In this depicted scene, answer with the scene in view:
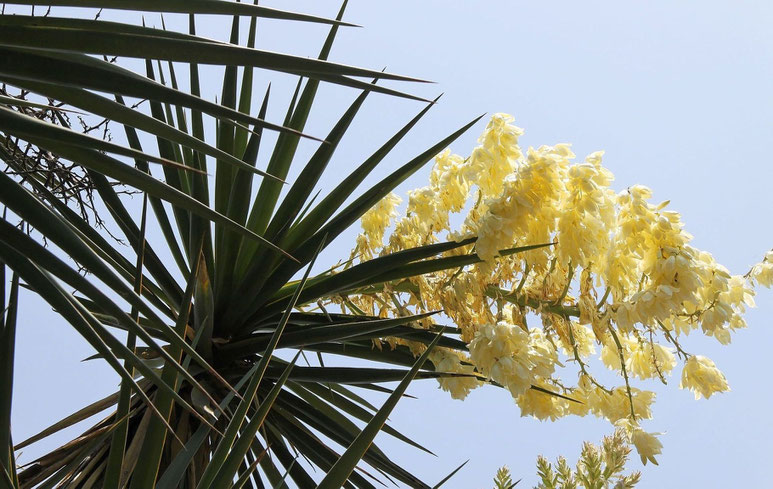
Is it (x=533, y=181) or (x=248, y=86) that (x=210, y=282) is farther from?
(x=533, y=181)

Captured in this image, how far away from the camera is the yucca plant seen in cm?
96

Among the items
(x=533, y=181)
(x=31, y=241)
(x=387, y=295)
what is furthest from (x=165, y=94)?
(x=387, y=295)

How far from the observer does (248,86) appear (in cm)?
239

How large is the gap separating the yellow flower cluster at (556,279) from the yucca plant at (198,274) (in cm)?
10

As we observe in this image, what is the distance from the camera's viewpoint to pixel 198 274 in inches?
77.2

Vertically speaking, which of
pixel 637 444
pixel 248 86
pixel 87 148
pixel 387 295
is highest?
pixel 248 86

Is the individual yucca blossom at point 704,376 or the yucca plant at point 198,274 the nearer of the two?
the yucca plant at point 198,274

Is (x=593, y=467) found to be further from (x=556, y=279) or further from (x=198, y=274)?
(x=198, y=274)

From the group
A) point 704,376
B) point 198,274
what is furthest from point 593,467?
point 198,274

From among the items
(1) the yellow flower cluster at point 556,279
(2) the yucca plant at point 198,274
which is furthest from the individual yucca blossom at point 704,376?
(2) the yucca plant at point 198,274

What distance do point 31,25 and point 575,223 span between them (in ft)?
3.93

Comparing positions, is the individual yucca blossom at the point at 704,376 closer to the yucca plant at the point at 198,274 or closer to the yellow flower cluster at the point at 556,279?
the yellow flower cluster at the point at 556,279

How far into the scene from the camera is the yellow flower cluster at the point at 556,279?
1785 millimetres

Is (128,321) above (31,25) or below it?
below
